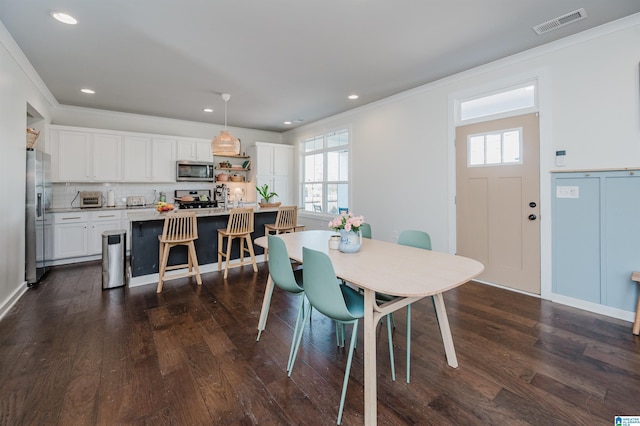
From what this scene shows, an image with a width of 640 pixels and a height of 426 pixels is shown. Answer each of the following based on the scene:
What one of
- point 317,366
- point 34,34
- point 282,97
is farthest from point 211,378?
point 282,97

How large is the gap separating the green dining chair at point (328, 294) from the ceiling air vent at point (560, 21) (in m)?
3.07

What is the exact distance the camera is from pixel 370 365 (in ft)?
4.96

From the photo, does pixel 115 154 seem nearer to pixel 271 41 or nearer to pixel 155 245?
pixel 155 245

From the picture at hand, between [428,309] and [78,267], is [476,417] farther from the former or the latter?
[78,267]

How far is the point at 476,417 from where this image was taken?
1.59 metres

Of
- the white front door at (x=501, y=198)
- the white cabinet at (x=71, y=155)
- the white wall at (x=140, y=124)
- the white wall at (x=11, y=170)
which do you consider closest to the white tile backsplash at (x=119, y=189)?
the white cabinet at (x=71, y=155)

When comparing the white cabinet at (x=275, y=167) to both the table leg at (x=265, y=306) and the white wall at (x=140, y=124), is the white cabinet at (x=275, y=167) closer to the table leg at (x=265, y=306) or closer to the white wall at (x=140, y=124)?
the white wall at (x=140, y=124)

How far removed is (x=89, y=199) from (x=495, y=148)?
21.1 ft

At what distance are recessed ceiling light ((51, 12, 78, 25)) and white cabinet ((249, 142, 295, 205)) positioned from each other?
4.18m

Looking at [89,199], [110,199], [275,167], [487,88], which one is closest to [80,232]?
[89,199]

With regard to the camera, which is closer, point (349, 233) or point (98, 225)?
point (349, 233)

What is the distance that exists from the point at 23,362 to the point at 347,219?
2542 mm

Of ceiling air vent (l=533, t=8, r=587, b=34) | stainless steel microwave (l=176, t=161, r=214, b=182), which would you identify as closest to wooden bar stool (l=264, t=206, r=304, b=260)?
stainless steel microwave (l=176, t=161, r=214, b=182)

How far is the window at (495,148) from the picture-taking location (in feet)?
11.1
